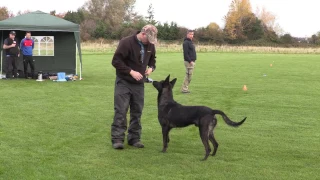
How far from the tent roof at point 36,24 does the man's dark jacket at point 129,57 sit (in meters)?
11.0

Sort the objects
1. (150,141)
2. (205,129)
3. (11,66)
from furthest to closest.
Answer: (11,66), (150,141), (205,129)

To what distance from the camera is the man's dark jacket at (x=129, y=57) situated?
6.53 m

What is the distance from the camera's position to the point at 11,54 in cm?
1697

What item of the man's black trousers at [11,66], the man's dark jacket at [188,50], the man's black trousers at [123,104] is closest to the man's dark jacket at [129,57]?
the man's black trousers at [123,104]

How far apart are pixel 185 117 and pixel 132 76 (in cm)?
107

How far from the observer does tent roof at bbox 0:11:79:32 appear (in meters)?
16.7

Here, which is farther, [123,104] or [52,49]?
[52,49]

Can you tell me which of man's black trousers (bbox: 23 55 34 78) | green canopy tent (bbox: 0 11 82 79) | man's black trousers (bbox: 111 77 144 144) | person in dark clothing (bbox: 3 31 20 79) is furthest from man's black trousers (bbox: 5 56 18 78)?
man's black trousers (bbox: 111 77 144 144)

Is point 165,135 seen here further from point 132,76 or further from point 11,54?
point 11,54

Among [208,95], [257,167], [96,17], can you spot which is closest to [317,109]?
[208,95]

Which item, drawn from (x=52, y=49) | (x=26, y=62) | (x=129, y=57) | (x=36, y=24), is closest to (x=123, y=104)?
(x=129, y=57)

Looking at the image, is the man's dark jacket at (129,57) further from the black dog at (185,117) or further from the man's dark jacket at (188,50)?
the man's dark jacket at (188,50)

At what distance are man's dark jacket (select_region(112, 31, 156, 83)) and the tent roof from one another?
36.0 feet

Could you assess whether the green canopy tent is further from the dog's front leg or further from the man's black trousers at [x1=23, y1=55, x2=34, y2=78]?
the dog's front leg
